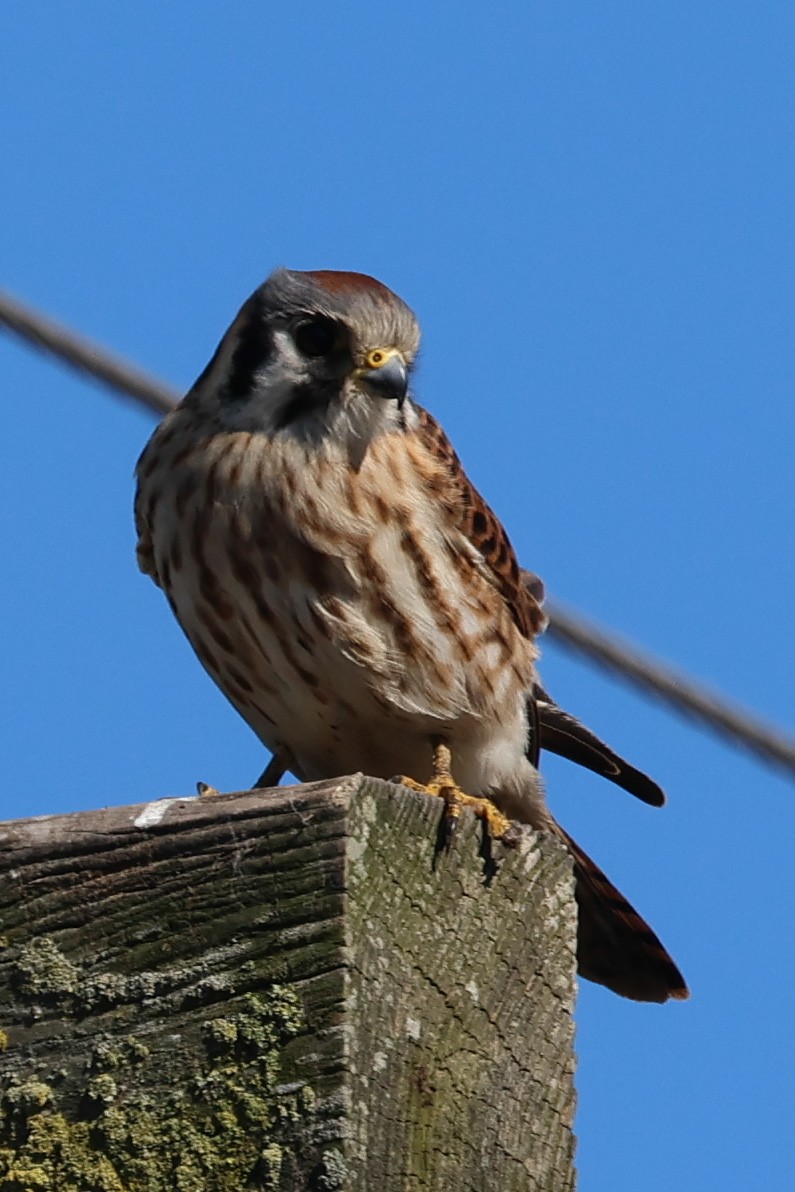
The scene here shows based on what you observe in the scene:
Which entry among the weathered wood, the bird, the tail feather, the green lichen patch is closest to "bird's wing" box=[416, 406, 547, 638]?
the bird

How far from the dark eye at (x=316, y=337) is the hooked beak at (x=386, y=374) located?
4.8 inches

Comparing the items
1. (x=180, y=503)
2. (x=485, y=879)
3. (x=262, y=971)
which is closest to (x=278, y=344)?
(x=180, y=503)

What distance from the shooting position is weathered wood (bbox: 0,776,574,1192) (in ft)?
5.96

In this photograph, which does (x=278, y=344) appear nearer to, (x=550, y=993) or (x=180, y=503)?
(x=180, y=503)

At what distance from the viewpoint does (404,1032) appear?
1.91 m

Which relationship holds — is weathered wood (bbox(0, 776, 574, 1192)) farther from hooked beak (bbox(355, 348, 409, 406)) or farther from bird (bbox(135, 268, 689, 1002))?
hooked beak (bbox(355, 348, 409, 406))

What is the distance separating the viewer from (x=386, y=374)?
3.73 metres

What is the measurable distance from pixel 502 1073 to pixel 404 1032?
9.3 inches

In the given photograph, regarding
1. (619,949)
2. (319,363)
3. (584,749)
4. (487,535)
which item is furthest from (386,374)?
(619,949)

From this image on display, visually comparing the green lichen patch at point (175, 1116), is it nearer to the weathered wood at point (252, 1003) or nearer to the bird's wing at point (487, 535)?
the weathered wood at point (252, 1003)

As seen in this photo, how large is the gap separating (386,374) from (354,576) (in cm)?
53

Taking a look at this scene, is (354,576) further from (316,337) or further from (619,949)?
(619,949)

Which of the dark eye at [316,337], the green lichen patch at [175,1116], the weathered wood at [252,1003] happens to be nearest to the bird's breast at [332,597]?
the dark eye at [316,337]

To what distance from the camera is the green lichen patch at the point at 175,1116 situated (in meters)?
1.80
